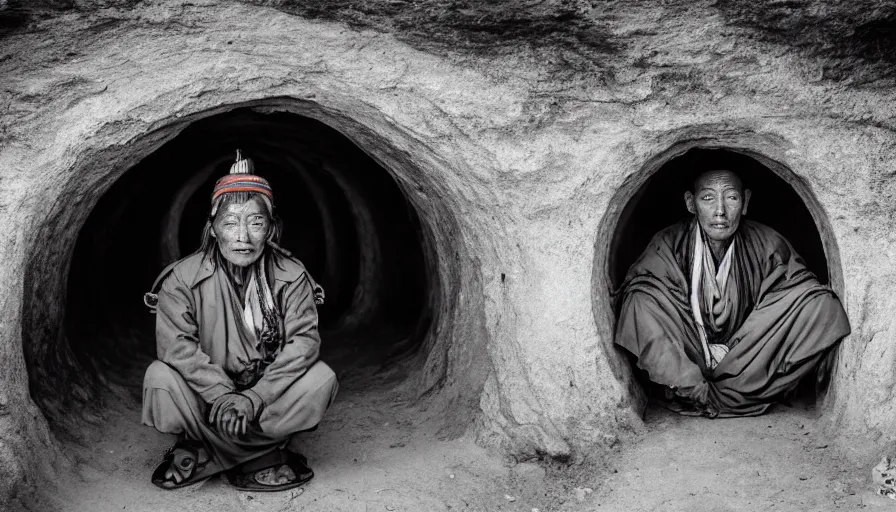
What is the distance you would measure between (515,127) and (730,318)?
1.91 metres

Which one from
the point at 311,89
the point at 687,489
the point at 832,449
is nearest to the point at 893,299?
the point at 832,449

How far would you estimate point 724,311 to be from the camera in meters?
6.71

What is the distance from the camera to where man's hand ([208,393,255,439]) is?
18.3 ft

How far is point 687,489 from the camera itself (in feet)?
18.6

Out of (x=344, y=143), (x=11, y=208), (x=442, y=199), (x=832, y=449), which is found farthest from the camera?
(x=344, y=143)

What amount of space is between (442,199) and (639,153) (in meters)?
1.23

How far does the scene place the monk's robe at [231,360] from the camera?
5.67 meters

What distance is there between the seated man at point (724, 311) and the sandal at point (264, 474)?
2.01 metres

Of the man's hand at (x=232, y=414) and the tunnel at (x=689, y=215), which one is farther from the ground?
the tunnel at (x=689, y=215)

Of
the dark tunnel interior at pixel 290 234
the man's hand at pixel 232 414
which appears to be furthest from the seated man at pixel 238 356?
the dark tunnel interior at pixel 290 234

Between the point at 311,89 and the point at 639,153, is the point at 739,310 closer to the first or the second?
the point at 639,153

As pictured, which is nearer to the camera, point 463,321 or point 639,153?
point 639,153

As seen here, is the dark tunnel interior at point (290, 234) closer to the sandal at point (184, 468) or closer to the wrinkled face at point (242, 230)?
the sandal at point (184, 468)

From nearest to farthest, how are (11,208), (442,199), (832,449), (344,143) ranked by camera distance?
(11,208) < (832,449) < (442,199) < (344,143)
